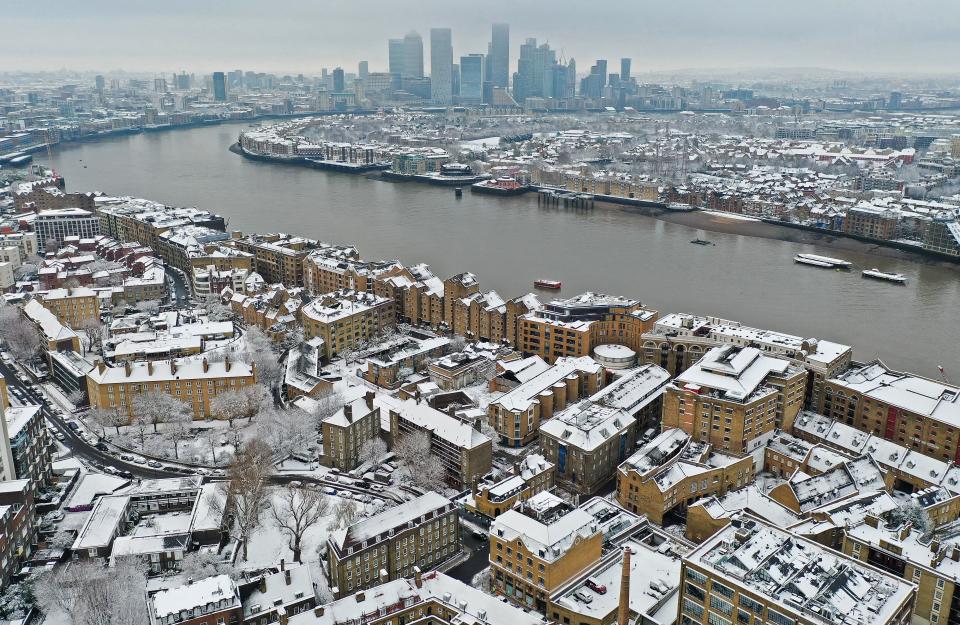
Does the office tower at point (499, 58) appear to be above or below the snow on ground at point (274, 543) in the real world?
above

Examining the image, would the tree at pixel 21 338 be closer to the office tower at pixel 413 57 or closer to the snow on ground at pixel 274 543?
the snow on ground at pixel 274 543

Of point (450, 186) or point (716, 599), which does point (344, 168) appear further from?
point (716, 599)

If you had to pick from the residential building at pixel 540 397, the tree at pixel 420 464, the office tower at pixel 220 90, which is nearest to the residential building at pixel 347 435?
the tree at pixel 420 464

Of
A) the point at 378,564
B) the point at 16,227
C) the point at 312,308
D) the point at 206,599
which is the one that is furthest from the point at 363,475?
the point at 16,227

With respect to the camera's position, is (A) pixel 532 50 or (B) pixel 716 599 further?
(A) pixel 532 50

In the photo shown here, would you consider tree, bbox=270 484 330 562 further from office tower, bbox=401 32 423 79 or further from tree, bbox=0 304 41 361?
office tower, bbox=401 32 423 79

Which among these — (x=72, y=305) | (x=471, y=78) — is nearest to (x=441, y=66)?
(x=471, y=78)
